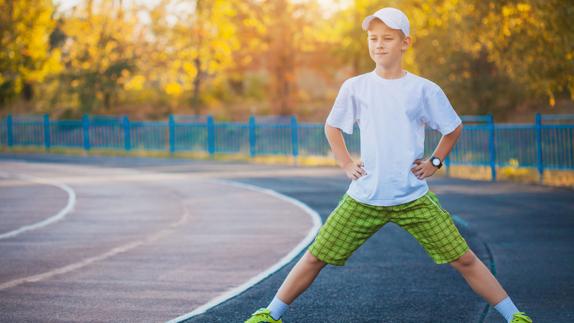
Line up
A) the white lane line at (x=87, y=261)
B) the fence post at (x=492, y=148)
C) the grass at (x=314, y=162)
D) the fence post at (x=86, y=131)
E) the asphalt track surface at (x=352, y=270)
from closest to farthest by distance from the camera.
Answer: the asphalt track surface at (x=352, y=270)
the white lane line at (x=87, y=261)
the grass at (x=314, y=162)
the fence post at (x=492, y=148)
the fence post at (x=86, y=131)

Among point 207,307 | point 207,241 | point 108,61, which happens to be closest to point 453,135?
point 207,307

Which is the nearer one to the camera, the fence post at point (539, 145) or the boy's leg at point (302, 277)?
the boy's leg at point (302, 277)

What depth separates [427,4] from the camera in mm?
28500

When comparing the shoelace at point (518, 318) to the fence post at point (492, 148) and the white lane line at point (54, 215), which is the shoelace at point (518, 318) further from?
the fence post at point (492, 148)

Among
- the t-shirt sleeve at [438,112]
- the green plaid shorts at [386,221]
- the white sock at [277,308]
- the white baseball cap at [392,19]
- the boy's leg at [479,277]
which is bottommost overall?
the white sock at [277,308]

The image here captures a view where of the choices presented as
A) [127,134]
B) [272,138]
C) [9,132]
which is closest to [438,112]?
[272,138]

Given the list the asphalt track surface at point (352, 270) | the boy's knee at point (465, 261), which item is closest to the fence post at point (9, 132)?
the asphalt track surface at point (352, 270)

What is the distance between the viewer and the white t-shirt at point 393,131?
4.50m

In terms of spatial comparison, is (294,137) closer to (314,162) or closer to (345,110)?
(314,162)

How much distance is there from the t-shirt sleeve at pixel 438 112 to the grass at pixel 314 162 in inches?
463

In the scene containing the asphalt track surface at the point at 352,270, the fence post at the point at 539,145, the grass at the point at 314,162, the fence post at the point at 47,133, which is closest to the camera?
the asphalt track surface at the point at 352,270

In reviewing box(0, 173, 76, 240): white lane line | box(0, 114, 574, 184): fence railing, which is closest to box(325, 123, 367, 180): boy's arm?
box(0, 173, 76, 240): white lane line

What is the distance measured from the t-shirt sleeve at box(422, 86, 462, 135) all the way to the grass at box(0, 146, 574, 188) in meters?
11.8

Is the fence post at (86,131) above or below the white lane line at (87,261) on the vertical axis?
above
